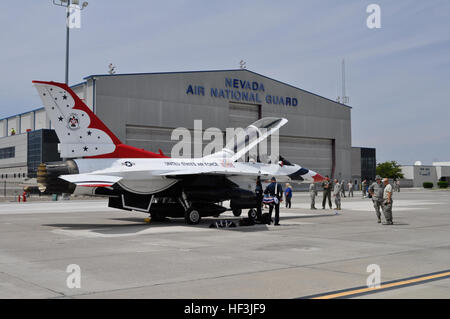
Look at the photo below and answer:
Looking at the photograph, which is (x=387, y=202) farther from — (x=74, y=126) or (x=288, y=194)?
(x=74, y=126)

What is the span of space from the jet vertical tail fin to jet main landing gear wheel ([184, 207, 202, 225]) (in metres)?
3.18

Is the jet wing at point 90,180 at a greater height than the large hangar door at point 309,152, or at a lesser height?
lesser

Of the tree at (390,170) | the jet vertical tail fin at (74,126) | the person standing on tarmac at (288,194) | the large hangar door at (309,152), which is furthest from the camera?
the tree at (390,170)

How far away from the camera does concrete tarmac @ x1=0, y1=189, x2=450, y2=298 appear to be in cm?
637

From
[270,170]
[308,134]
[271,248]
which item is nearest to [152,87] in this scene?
[308,134]

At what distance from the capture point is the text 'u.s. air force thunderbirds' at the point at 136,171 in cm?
1456

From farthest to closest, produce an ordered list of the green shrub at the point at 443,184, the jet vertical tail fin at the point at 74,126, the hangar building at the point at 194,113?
the green shrub at the point at 443,184
the hangar building at the point at 194,113
the jet vertical tail fin at the point at 74,126

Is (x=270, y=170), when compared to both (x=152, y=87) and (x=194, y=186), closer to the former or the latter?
(x=194, y=186)

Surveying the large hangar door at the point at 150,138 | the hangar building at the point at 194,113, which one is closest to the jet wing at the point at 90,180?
the hangar building at the point at 194,113

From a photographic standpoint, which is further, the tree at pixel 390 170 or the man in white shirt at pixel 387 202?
the tree at pixel 390 170

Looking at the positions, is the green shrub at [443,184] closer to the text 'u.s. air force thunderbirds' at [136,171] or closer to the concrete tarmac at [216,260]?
the text 'u.s. air force thunderbirds' at [136,171]

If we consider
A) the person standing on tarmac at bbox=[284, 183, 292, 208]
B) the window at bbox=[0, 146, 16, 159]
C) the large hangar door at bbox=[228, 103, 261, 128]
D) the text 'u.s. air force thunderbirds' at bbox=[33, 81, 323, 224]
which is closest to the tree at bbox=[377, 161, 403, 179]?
the large hangar door at bbox=[228, 103, 261, 128]

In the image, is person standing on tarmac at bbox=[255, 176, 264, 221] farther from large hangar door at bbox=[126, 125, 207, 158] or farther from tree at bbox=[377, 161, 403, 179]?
tree at bbox=[377, 161, 403, 179]

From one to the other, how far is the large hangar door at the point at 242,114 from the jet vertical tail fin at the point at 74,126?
39.4 metres
